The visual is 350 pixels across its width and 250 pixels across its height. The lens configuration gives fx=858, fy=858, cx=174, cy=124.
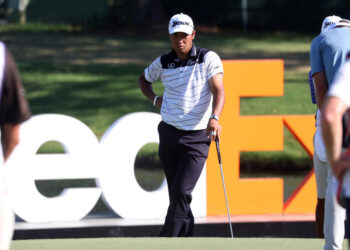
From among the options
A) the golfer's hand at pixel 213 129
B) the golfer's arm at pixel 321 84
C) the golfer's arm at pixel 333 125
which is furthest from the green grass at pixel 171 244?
the golfer's arm at pixel 333 125

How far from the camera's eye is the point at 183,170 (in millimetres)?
6992

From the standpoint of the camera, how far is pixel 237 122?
9.09 m

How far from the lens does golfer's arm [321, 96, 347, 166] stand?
3.58 metres

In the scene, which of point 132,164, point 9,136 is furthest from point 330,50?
point 132,164

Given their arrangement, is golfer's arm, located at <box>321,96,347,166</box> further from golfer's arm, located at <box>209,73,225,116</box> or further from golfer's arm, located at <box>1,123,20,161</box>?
golfer's arm, located at <box>209,73,225,116</box>

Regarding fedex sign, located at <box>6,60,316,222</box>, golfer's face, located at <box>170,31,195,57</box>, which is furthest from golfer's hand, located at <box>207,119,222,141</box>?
fedex sign, located at <box>6,60,316,222</box>

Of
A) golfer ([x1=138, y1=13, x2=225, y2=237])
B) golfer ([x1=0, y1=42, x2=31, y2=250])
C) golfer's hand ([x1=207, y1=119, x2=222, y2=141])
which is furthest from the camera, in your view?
golfer ([x1=138, y1=13, x2=225, y2=237])

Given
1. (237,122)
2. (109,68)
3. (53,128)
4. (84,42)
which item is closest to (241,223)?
(237,122)

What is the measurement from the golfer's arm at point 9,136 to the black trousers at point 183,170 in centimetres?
317

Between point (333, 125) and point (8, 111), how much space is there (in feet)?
4.65

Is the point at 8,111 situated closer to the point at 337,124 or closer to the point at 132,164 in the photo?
the point at 337,124

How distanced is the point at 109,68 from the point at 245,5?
43.1 feet

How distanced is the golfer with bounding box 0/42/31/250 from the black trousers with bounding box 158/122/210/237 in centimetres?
322

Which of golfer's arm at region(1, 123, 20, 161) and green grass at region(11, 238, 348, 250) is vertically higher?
golfer's arm at region(1, 123, 20, 161)
